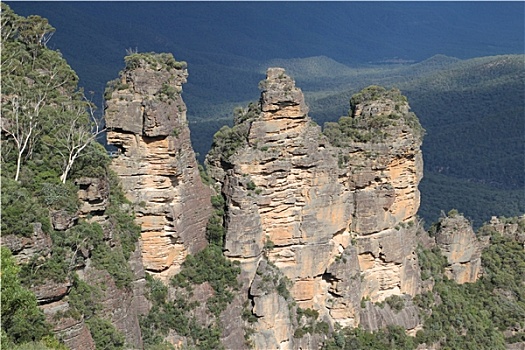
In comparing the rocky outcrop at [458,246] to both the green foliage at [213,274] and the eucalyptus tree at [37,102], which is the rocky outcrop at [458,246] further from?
the eucalyptus tree at [37,102]

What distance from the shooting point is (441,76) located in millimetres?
133125

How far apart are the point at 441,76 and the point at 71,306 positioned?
12034 centimetres

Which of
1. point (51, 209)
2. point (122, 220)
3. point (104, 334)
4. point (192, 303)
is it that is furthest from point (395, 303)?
point (51, 209)

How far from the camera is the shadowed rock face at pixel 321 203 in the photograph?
103ft

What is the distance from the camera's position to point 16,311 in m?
19.7

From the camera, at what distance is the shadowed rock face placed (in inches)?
1238

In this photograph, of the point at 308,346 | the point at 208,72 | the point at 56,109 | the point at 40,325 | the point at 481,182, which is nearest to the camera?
the point at 40,325

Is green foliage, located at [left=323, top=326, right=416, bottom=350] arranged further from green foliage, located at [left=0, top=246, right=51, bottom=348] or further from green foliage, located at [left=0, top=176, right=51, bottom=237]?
green foliage, located at [left=0, top=176, right=51, bottom=237]

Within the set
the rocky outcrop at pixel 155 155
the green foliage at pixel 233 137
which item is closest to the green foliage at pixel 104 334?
the rocky outcrop at pixel 155 155

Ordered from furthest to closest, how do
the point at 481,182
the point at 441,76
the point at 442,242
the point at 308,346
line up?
1. the point at 441,76
2. the point at 481,182
3. the point at 442,242
4. the point at 308,346

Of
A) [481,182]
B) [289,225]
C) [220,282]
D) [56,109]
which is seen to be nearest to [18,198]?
[56,109]

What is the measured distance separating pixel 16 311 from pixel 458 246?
29008 millimetres

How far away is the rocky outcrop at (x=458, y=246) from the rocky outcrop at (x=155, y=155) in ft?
58.3

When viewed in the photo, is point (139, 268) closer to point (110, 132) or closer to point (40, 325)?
point (110, 132)
